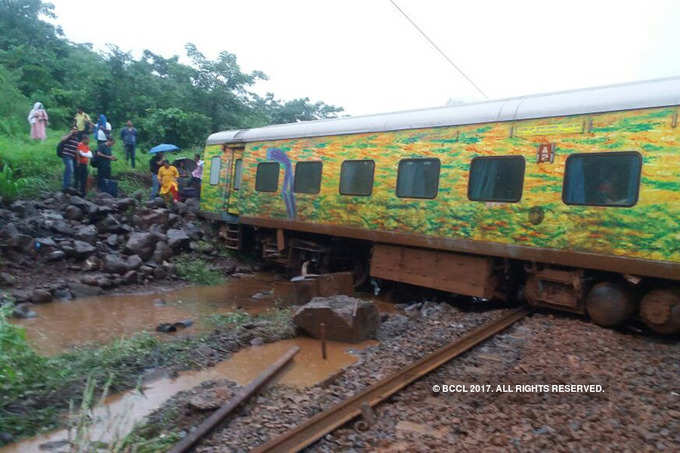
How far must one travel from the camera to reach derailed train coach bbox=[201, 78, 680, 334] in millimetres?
5773

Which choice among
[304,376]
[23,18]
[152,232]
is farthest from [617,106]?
[23,18]

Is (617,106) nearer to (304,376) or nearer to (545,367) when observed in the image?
(545,367)

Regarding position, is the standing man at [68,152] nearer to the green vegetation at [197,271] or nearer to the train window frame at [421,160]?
the green vegetation at [197,271]

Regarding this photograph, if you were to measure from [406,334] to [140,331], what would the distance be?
147 inches

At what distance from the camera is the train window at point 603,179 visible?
5.86m

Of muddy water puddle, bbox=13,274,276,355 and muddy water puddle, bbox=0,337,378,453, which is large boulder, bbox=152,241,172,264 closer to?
muddy water puddle, bbox=13,274,276,355

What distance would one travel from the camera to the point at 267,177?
1105 cm

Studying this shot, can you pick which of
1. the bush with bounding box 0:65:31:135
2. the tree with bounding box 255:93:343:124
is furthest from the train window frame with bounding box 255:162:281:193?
the tree with bounding box 255:93:343:124

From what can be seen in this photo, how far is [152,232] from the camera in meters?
10.9

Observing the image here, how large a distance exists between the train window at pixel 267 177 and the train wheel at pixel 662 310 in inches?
290

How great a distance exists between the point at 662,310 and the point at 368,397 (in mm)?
4055

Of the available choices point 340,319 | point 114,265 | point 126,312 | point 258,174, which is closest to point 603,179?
point 340,319

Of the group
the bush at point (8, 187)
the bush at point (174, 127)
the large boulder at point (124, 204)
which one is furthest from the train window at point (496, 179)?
the bush at point (174, 127)

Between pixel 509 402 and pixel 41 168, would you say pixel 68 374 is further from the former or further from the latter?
pixel 41 168
